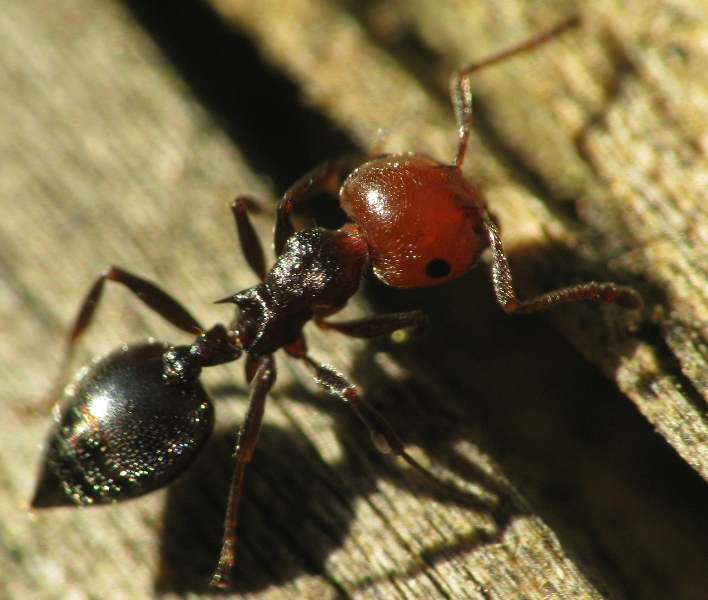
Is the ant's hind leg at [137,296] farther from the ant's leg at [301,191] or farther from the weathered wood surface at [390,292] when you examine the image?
the ant's leg at [301,191]

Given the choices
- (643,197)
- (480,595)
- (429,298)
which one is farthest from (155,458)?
(643,197)

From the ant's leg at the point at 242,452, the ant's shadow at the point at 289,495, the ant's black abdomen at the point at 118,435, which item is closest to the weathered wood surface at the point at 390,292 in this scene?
the ant's shadow at the point at 289,495

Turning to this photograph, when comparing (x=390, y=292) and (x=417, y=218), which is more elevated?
(x=390, y=292)

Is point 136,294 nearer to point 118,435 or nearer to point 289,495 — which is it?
point 118,435

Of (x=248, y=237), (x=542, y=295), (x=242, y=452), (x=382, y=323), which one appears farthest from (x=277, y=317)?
(x=542, y=295)

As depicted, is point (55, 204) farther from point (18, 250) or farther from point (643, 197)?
point (643, 197)

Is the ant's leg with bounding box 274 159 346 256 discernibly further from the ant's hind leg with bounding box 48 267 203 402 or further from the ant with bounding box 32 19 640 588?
the ant's hind leg with bounding box 48 267 203 402
